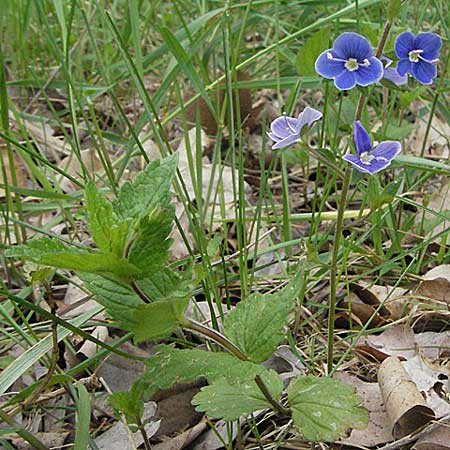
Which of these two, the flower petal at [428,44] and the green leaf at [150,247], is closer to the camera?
the green leaf at [150,247]

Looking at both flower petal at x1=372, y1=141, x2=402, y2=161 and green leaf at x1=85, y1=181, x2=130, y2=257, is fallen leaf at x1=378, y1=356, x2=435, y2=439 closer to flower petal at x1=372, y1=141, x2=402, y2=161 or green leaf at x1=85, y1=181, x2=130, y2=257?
flower petal at x1=372, y1=141, x2=402, y2=161

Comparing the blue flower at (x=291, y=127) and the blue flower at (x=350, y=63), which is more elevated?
the blue flower at (x=350, y=63)

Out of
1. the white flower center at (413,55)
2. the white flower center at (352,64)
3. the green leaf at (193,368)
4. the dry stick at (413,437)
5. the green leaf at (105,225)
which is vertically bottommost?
the dry stick at (413,437)

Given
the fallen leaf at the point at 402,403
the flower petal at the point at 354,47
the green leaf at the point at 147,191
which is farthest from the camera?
the fallen leaf at the point at 402,403

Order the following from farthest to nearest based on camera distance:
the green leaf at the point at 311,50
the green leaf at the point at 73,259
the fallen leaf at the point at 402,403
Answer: the green leaf at the point at 311,50
the fallen leaf at the point at 402,403
the green leaf at the point at 73,259

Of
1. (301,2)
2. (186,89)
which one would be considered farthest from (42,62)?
(301,2)

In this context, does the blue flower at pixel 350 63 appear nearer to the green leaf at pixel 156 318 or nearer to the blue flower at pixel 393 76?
the blue flower at pixel 393 76

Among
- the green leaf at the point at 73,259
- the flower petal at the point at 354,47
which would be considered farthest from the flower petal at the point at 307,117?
the green leaf at the point at 73,259
